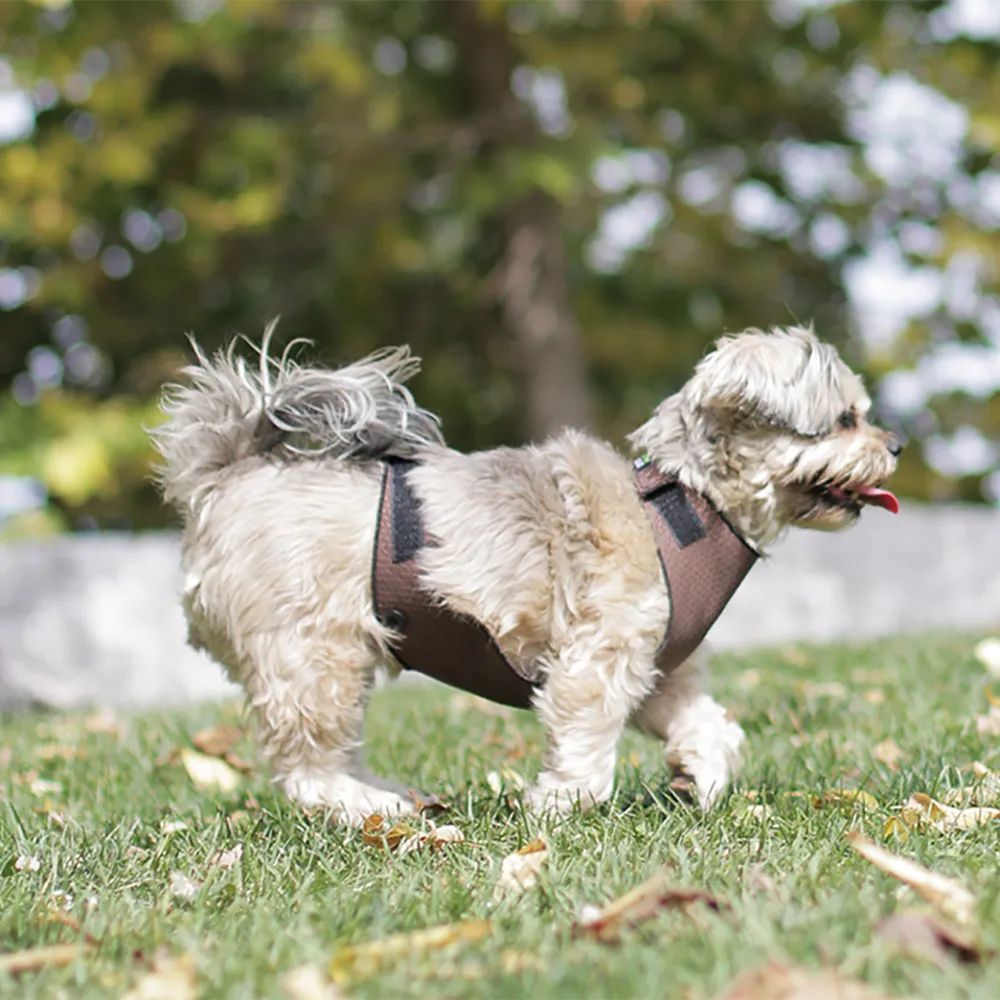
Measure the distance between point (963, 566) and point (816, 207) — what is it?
23.7ft

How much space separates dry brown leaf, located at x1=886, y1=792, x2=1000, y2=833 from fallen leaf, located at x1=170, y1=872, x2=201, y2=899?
1.66 metres

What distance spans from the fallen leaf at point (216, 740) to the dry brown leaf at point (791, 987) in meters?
3.37

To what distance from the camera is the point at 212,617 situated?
3887mm

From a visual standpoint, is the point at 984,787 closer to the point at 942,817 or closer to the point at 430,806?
the point at 942,817

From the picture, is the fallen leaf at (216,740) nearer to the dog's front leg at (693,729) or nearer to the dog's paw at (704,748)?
the dog's front leg at (693,729)

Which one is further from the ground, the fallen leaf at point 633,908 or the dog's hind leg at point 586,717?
the fallen leaf at point 633,908

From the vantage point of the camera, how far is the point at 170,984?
2.18 meters

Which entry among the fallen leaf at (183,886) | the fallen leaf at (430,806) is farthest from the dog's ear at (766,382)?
the fallen leaf at (183,886)

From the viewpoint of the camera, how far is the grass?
219cm

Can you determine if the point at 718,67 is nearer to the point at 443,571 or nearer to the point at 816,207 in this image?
the point at 816,207

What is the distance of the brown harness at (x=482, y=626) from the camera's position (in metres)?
3.62

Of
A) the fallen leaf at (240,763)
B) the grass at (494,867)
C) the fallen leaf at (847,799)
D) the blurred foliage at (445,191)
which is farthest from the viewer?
the blurred foliage at (445,191)

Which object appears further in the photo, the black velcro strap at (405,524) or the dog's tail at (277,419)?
the dog's tail at (277,419)

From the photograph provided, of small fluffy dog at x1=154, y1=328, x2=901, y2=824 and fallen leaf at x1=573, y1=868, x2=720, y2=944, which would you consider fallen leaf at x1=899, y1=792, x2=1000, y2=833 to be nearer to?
small fluffy dog at x1=154, y1=328, x2=901, y2=824
